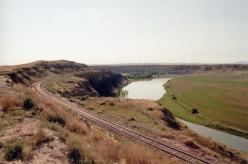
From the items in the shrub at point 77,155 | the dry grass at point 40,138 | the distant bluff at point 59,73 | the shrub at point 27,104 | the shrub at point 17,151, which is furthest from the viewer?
the distant bluff at point 59,73

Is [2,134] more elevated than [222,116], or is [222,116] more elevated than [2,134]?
[2,134]

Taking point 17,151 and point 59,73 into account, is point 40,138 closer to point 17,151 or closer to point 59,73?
point 17,151

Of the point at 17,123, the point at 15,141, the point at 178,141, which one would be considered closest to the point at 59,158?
the point at 15,141

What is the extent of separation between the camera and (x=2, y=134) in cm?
923

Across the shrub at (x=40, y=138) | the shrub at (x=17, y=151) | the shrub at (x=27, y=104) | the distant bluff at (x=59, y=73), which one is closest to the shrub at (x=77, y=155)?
the shrub at (x=40, y=138)

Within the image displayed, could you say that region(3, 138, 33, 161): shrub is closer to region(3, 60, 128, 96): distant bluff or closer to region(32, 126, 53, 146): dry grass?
region(32, 126, 53, 146): dry grass

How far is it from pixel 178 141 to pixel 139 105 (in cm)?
1851

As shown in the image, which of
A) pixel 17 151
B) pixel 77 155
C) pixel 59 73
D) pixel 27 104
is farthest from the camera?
pixel 59 73

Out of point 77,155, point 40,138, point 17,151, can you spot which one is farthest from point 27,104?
point 77,155

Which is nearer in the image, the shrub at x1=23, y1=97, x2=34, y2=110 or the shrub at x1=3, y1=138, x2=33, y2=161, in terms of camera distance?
the shrub at x1=3, y1=138, x2=33, y2=161

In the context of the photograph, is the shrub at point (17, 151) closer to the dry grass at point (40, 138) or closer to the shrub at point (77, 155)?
the dry grass at point (40, 138)

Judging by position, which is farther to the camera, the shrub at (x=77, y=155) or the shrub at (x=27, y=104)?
the shrub at (x=27, y=104)

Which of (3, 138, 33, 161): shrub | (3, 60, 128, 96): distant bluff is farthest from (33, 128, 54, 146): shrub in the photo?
(3, 60, 128, 96): distant bluff

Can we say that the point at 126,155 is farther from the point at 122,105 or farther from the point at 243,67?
the point at 243,67
